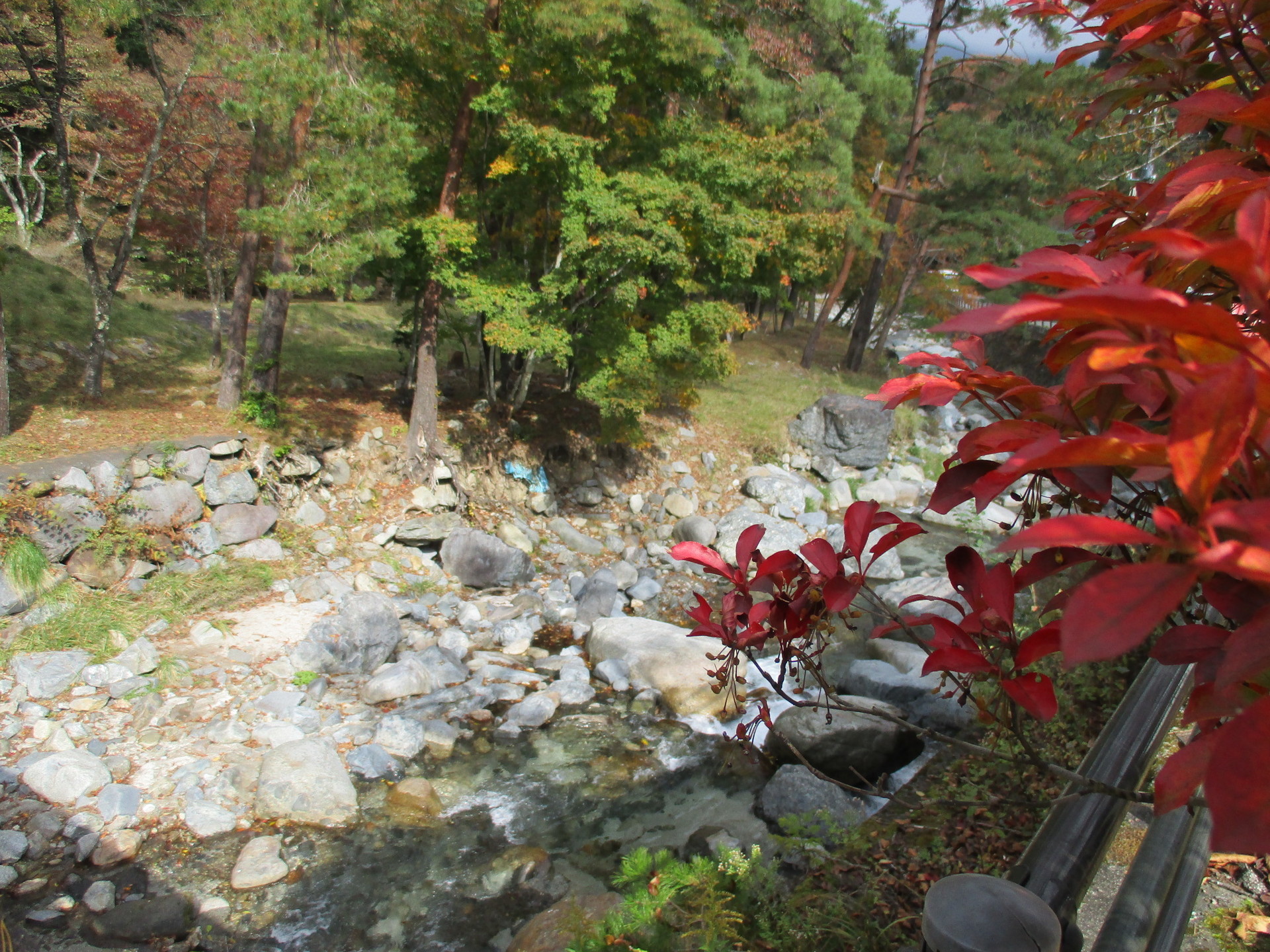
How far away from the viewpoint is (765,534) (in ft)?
29.6

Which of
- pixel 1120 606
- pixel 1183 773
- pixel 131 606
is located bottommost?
pixel 131 606

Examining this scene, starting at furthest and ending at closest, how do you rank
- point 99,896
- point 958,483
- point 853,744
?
point 853,744
point 99,896
point 958,483

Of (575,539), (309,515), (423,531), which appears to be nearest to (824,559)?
(423,531)

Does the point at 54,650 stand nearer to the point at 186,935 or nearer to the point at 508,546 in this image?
the point at 186,935

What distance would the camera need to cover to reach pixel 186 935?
3.50m

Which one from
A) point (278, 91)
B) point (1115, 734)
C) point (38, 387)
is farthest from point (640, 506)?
point (1115, 734)

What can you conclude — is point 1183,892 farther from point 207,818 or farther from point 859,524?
point 207,818

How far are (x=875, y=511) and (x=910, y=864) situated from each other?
2482mm

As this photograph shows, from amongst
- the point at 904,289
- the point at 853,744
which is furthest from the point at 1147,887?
the point at 904,289

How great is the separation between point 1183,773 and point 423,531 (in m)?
7.52

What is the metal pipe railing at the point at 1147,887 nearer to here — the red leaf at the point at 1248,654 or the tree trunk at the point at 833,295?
the red leaf at the point at 1248,654

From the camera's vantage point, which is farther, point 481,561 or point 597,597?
point 481,561

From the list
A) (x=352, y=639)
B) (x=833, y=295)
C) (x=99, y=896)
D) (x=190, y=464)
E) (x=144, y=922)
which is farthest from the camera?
(x=833, y=295)

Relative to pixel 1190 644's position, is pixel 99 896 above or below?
below
